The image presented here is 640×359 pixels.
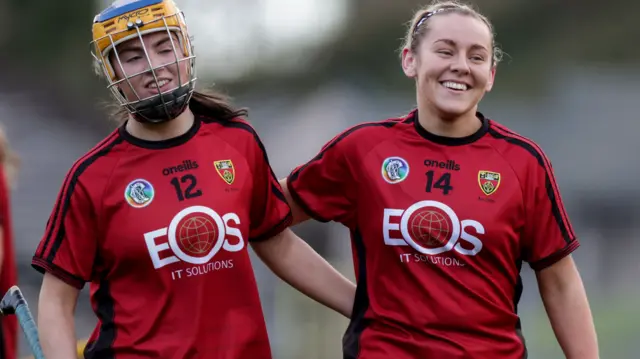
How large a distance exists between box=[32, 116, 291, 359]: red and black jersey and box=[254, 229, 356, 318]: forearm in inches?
11.5

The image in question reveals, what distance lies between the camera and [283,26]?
1103 centimetres

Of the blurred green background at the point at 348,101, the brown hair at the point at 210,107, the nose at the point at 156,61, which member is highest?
the nose at the point at 156,61

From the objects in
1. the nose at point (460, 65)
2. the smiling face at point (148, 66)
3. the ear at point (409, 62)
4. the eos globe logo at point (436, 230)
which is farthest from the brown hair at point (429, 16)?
the smiling face at point (148, 66)

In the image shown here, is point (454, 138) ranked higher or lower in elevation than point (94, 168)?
higher

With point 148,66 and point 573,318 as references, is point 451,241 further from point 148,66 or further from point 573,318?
point 148,66

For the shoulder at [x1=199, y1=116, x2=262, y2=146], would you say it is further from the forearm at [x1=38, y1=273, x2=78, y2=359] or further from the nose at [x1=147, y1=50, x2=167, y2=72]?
the forearm at [x1=38, y1=273, x2=78, y2=359]

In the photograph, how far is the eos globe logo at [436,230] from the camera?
10.9ft

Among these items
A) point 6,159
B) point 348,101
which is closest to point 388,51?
point 348,101

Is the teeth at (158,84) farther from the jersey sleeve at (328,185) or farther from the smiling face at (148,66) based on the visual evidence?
the jersey sleeve at (328,185)

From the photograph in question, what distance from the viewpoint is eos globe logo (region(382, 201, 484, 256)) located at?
3.32 meters

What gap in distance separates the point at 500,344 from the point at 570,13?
8.20m

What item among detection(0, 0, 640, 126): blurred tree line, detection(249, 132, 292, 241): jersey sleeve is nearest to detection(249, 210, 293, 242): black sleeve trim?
detection(249, 132, 292, 241): jersey sleeve

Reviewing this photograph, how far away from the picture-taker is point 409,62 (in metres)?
3.59

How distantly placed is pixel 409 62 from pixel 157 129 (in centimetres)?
85
